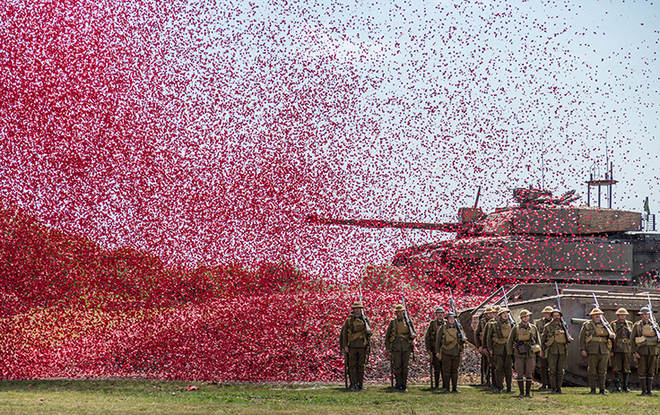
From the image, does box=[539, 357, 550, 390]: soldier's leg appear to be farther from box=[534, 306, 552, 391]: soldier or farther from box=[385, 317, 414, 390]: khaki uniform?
box=[385, 317, 414, 390]: khaki uniform

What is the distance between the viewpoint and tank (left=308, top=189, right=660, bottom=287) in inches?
880

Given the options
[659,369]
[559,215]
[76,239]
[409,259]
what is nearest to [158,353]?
[76,239]

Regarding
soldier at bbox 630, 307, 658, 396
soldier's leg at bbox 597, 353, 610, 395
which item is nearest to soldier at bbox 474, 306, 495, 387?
soldier's leg at bbox 597, 353, 610, 395

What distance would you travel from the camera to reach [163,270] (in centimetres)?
1303

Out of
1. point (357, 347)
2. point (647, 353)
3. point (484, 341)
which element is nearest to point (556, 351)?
point (484, 341)

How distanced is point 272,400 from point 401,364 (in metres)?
3.00

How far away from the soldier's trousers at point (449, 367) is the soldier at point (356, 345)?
130cm

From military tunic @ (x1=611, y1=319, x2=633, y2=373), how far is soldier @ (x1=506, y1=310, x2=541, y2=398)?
5.78 feet

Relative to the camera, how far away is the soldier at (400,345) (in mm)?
12064

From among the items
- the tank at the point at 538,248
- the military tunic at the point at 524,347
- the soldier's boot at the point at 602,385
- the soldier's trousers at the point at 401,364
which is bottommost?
the soldier's boot at the point at 602,385

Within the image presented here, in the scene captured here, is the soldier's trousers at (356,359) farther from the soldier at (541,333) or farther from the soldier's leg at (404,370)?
the soldier at (541,333)

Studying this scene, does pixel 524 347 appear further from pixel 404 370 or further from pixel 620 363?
pixel 620 363

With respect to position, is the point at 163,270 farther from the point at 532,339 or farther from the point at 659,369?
the point at 659,369

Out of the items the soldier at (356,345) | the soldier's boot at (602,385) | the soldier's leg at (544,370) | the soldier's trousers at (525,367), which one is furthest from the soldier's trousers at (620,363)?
the soldier at (356,345)
